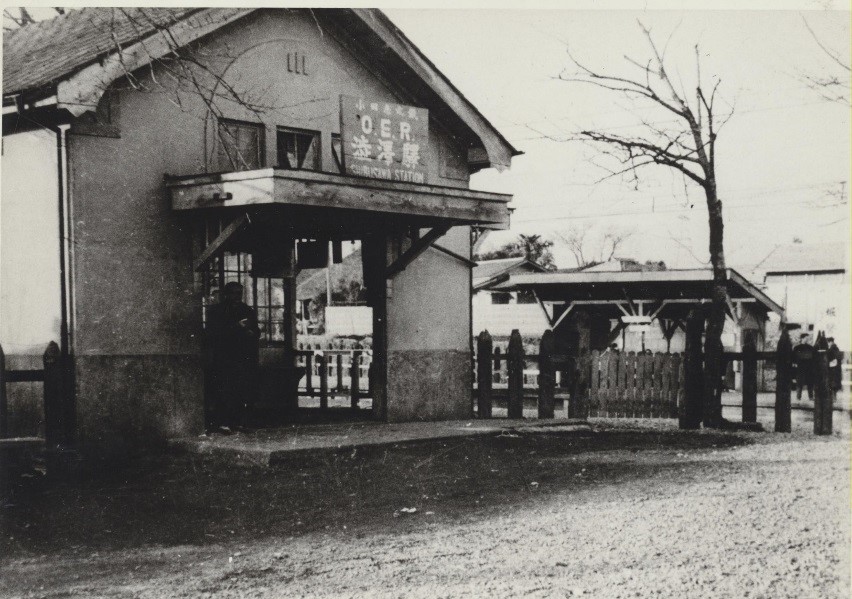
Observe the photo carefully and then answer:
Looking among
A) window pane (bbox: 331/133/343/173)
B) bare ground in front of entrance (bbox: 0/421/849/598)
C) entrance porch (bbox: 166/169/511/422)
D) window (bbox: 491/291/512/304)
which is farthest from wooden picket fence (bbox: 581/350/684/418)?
window (bbox: 491/291/512/304)

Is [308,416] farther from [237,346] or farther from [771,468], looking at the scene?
[771,468]

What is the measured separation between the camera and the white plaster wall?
32.3 ft

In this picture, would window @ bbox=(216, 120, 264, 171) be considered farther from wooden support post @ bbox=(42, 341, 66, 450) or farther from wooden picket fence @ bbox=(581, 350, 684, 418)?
wooden picket fence @ bbox=(581, 350, 684, 418)

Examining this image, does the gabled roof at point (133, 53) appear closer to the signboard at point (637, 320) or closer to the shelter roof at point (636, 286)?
the shelter roof at point (636, 286)

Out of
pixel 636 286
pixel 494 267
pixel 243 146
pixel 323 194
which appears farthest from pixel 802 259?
pixel 494 267

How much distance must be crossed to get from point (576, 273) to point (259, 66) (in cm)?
1882

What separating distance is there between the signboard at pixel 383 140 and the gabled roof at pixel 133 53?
1241mm

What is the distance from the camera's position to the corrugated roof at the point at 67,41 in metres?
9.54

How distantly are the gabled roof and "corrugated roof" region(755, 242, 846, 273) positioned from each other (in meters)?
6.86

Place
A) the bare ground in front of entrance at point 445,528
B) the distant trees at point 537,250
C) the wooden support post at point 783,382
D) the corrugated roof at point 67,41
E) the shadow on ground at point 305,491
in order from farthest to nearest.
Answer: the distant trees at point 537,250 < the wooden support post at point 783,382 < the corrugated roof at point 67,41 < the shadow on ground at point 305,491 < the bare ground in front of entrance at point 445,528

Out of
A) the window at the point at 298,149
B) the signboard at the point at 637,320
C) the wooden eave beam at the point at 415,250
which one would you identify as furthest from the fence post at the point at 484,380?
the signboard at the point at 637,320

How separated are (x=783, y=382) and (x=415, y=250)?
5.72 metres

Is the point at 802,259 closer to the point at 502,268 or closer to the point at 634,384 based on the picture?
the point at 634,384

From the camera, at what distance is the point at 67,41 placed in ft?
37.8
